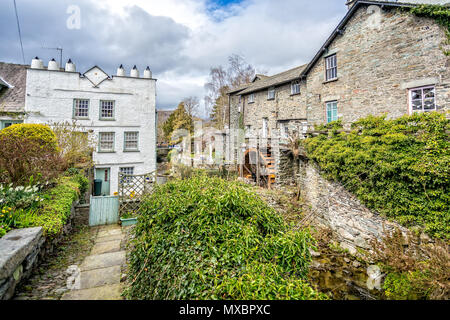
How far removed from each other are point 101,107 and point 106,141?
2.54 m

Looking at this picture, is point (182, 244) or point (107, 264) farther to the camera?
point (107, 264)

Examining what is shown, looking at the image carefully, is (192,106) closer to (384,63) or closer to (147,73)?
(147,73)

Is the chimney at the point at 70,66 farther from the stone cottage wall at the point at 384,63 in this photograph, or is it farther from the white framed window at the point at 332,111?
the white framed window at the point at 332,111

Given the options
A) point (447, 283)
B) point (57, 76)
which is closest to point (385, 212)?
point (447, 283)

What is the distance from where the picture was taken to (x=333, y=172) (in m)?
8.71

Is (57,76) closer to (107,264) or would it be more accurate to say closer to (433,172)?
(107,264)

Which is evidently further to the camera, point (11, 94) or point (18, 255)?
point (11, 94)

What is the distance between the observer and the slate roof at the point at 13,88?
14740mm

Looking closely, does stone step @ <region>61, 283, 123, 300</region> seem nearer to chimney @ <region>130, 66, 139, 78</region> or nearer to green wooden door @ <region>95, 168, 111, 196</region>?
green wooden door @ <region>95, 168, 111, 196</region>

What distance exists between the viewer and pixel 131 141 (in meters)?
16.7

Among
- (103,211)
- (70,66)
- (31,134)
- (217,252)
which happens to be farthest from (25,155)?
(70,66)

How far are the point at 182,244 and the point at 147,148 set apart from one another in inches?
596

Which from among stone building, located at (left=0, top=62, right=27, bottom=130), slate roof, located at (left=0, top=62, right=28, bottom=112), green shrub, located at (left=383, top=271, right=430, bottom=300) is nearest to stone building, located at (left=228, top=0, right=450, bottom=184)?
green shrub, located at (left=383, top=271, right=430, bottom=300)

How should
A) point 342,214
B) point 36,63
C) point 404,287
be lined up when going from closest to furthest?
point 404,287, point 342,214, point 36,63
